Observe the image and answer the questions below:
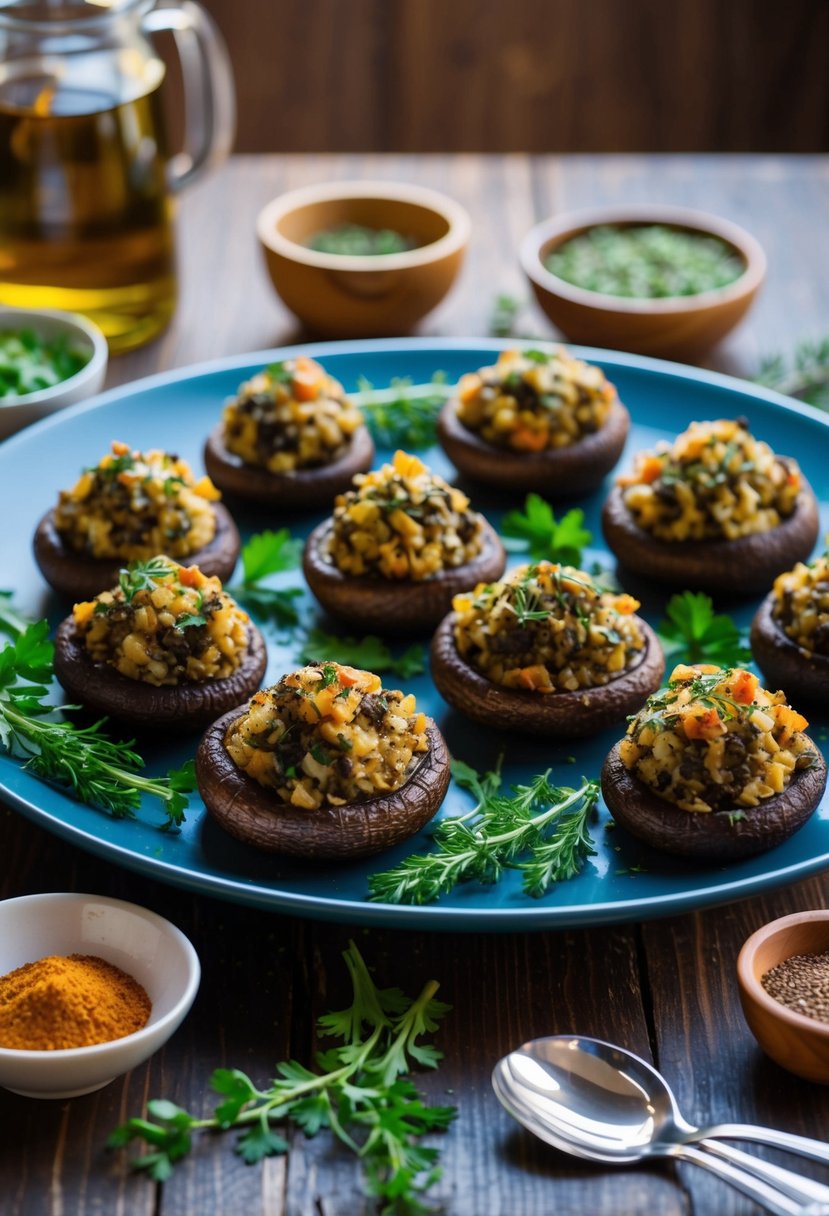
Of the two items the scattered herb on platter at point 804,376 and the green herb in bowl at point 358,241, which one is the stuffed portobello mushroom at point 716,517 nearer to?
the scattered herb on platter at point 804,376

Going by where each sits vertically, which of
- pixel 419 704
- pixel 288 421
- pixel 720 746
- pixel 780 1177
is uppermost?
pixel 720 746

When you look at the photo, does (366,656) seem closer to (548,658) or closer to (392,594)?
(392,594)

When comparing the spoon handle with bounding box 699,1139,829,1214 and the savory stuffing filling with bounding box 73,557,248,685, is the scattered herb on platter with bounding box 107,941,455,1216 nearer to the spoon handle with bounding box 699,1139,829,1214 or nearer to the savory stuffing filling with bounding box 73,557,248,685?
the spoon handle with bounding box 699,1139,829,1214

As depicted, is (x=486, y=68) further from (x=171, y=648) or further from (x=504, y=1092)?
(x=504, y=1092)

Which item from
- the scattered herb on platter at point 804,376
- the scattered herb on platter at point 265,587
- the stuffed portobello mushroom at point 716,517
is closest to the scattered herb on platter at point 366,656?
the scattered herb on platter at point 265,587

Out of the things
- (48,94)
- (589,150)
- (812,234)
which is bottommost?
(589,150)

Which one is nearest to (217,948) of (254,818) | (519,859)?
(254,818)

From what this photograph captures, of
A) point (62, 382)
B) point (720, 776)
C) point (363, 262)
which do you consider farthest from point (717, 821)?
point (363, 262)
